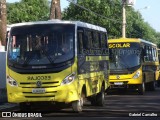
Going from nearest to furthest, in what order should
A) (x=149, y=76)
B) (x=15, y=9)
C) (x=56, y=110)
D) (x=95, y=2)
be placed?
(x=56, y=110)
(x=149, y=76)
(x=95, y=2)
(x=15, y=9)

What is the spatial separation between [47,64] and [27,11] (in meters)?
71.8

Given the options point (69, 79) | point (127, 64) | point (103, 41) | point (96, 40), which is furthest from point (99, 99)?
point (127, 64)

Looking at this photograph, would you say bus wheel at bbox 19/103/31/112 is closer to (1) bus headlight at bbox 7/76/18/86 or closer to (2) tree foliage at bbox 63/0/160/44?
(1) bus headlight at bbox 7/76/18/86

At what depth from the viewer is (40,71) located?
14.7m

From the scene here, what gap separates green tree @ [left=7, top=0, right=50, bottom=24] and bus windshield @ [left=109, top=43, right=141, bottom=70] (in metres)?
57.3

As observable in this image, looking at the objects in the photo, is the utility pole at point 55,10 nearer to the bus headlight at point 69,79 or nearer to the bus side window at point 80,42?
the bus side window at point 80,42

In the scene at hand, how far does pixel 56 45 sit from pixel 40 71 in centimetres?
97

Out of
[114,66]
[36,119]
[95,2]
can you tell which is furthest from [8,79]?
[95,2]

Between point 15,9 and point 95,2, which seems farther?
point 15,9

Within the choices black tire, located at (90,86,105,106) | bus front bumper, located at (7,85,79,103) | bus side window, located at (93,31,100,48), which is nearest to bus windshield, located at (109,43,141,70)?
black tire, located at (90,86,105,106)

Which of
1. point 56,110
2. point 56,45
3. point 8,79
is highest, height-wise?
point 56,45

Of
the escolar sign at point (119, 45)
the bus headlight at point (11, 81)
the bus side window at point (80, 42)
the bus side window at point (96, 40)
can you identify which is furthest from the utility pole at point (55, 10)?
the bus headlight at point (11, 81)

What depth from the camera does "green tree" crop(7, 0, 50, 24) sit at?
83.3 m

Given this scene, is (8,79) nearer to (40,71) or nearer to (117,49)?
(40,71)
